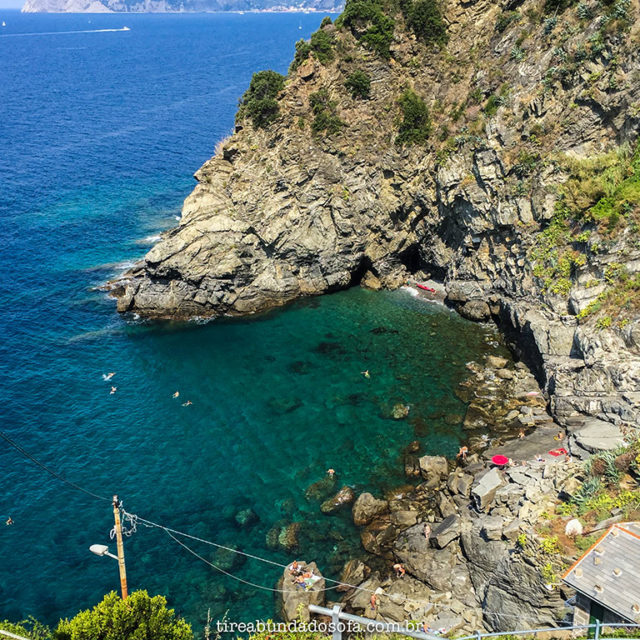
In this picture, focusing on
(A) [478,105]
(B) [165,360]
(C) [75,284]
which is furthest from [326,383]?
(C) [75,284]

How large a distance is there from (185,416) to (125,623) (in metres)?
23.4

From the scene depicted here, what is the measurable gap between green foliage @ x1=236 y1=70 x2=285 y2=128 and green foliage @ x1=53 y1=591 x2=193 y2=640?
4833cm

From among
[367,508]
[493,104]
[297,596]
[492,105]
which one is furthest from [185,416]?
[493,104]

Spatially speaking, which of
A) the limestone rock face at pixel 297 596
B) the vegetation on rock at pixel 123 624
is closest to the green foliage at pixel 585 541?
the limestone rock face at pixel 297 596

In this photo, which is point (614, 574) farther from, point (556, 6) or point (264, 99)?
point (264, 99)

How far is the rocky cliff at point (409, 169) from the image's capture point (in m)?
47.5

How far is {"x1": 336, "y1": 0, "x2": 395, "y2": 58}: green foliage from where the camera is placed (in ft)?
191

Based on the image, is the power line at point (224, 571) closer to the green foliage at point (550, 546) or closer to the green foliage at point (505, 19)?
the green foliage at point (550, 546)

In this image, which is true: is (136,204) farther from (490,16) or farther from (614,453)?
(614,453)

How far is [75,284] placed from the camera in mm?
65688

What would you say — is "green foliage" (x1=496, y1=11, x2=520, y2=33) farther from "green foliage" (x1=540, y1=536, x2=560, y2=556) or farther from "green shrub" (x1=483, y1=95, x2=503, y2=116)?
"green foliage" (x1=540, y1=536, x2=560, y2=556)

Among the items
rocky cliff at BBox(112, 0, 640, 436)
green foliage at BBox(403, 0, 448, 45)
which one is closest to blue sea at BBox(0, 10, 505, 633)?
rocky cliff at BBox(112, 0, 640, 436)

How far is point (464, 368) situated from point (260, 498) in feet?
69.3

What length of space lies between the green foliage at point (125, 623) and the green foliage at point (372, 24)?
5476cm
